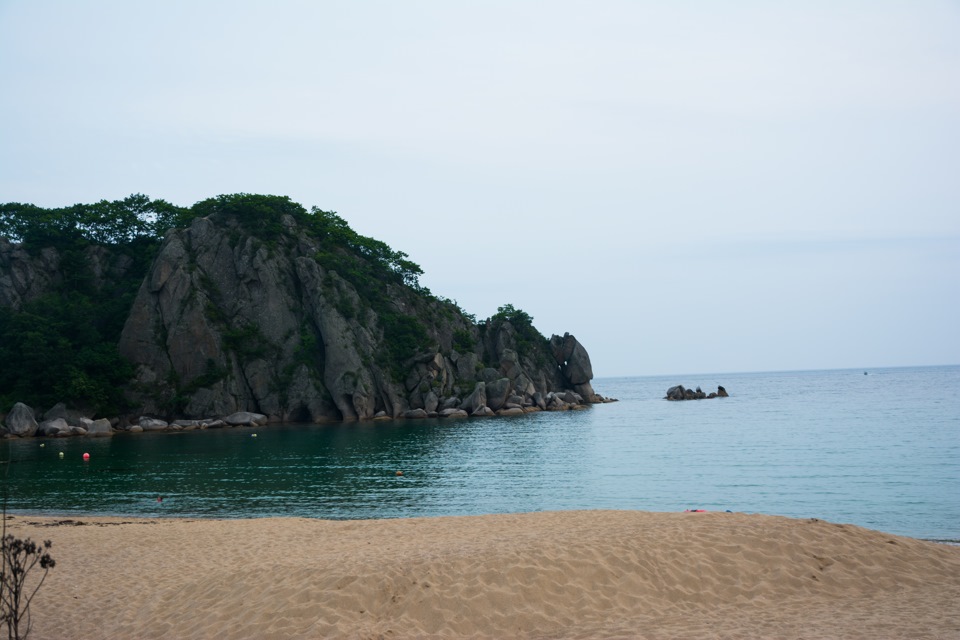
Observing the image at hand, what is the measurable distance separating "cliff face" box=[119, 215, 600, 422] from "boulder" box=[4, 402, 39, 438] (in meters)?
10.2

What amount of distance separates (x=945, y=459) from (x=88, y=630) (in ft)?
118

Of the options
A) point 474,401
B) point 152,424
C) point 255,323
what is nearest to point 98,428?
point 152,424

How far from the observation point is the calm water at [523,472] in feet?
83.5

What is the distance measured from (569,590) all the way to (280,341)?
69646 millimetres

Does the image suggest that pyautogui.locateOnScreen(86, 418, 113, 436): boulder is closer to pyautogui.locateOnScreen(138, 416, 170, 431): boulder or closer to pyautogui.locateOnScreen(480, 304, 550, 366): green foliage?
pyautogui.locateOnScreen(138, 416, 170, 431): boulder

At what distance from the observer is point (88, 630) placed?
10.9m

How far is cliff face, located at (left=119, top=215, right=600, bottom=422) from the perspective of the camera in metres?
71.6

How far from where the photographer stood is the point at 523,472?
34781 mm

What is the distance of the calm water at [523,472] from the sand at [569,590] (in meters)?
8.12

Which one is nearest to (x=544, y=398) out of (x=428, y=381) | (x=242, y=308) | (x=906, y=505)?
(x=428, y=381)

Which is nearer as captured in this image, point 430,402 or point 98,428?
point 98,428

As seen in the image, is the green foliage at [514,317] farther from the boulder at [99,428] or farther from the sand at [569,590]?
the sand at [569,590]

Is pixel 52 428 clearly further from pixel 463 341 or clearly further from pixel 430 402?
pixel 463 341

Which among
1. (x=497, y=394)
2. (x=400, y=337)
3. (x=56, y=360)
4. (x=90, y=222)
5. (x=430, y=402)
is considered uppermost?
(x=90, y=222)
